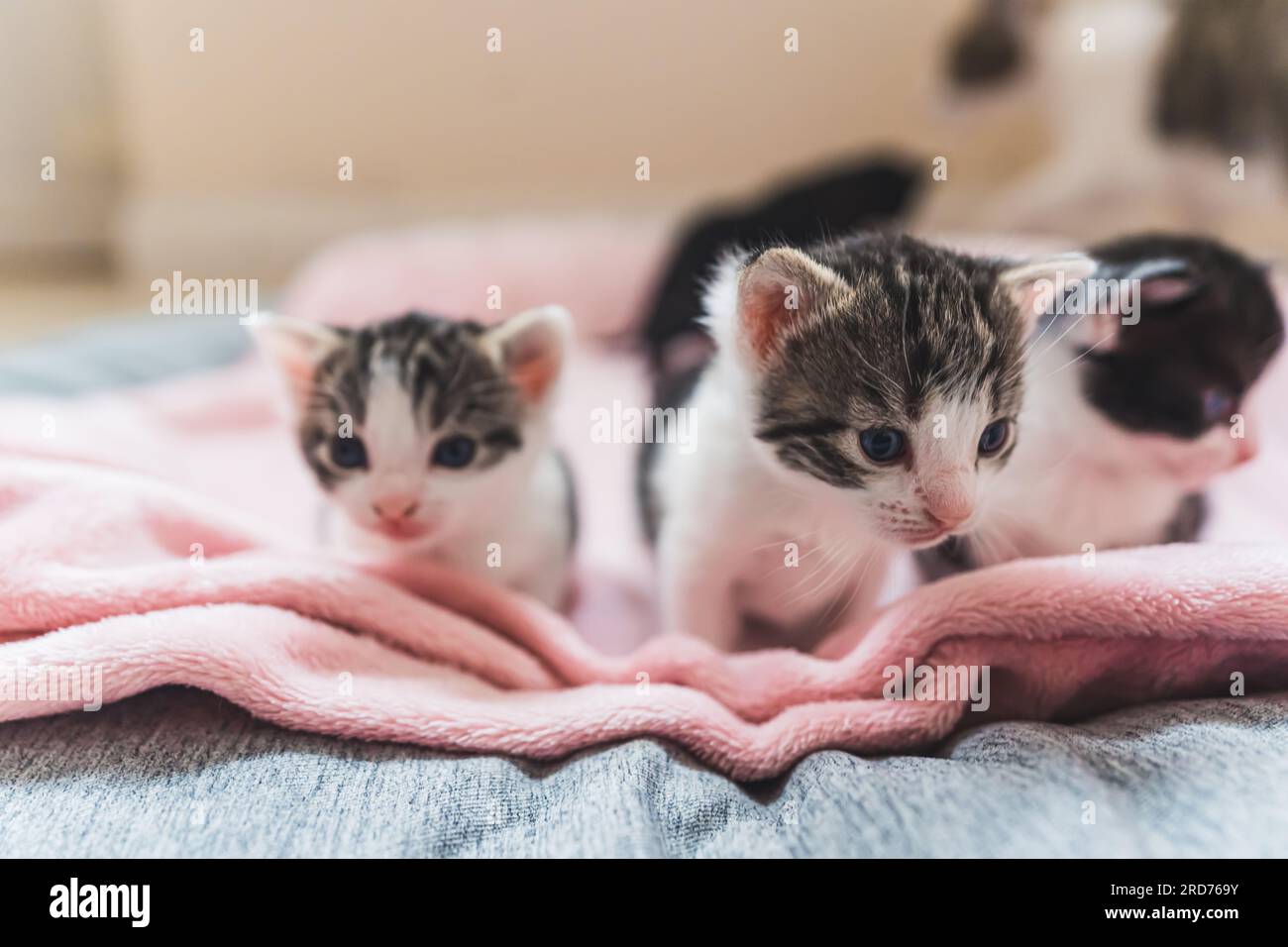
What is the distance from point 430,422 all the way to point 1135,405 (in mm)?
857

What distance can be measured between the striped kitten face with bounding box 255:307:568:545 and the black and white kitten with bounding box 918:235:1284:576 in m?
0.58

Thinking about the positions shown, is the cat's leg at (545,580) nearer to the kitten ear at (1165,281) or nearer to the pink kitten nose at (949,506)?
the pink kitten nose at (949,506)

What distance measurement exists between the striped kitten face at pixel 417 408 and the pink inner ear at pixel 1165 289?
699 millimetres

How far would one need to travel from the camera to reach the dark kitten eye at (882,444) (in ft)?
3.24

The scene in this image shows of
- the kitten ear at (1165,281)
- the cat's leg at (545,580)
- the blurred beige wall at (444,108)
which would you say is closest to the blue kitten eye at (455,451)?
the cat's leg at (545,580)

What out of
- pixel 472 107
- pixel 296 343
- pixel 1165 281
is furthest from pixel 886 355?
pixel 472 107

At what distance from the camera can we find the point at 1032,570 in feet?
3.40

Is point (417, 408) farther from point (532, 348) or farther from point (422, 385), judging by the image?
point (532, 348)

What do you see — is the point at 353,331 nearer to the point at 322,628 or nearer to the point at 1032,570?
the point at 322,628

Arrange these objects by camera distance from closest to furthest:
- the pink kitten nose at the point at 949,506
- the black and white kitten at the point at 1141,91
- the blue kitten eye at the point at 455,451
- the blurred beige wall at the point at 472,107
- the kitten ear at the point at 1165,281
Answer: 1. the pink kitten nose at the point at 949,506
2. the kitten ear at the point at 1165,281
3. the blue kitten eye at the point at 455,451
4. the black and white kitten at the point at 1141,91
5. the blurred beige wall at the point at 472,107

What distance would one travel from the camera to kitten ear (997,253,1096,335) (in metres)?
1.03

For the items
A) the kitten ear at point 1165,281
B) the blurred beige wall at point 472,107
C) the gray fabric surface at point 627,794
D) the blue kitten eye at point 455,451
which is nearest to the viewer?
the gray fabric surface at point 627,794

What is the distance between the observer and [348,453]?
1176mm

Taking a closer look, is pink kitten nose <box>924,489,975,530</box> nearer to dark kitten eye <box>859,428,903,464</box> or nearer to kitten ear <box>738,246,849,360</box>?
dark kitten eye <box>859,428,903,464</box>
